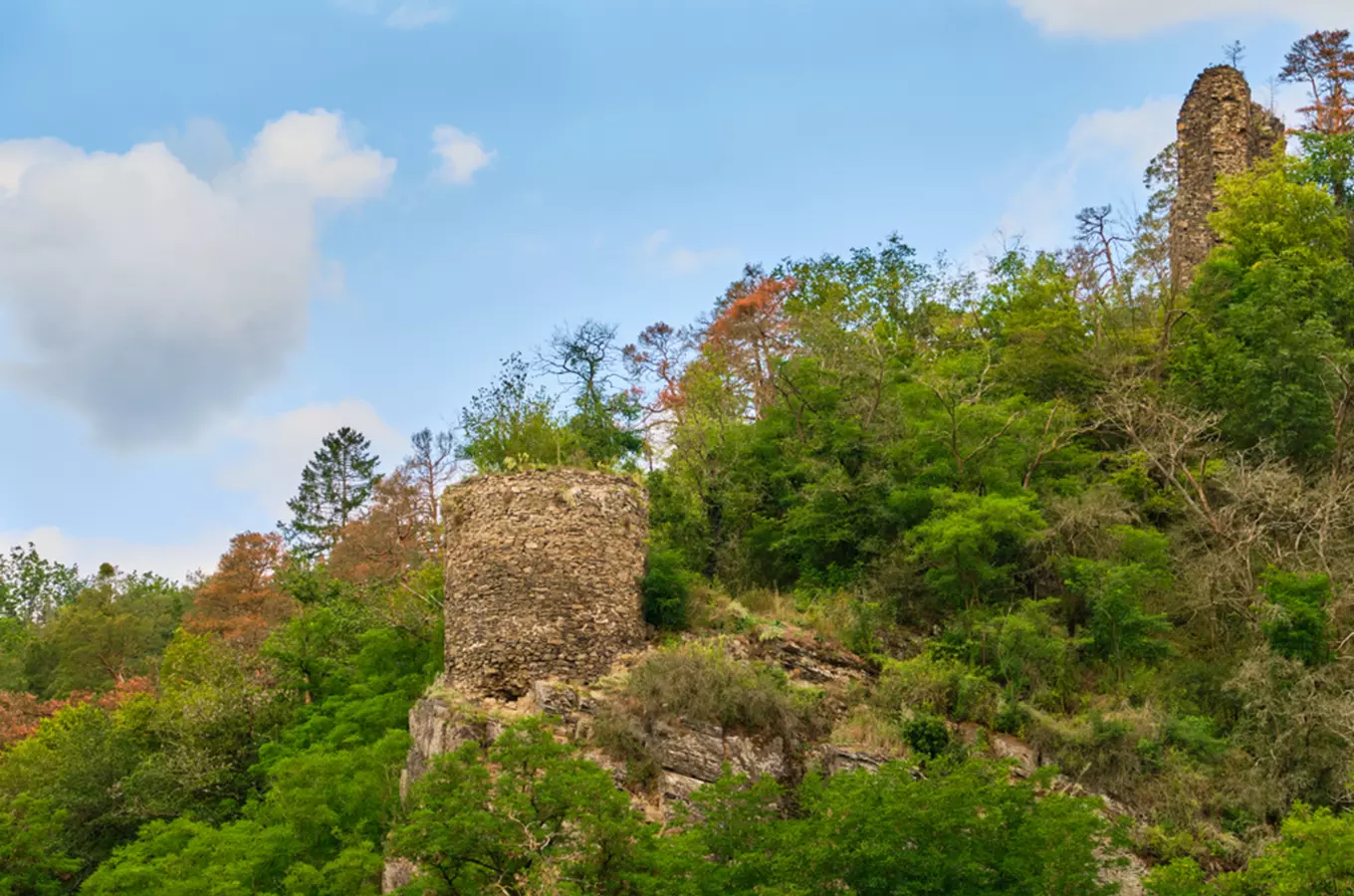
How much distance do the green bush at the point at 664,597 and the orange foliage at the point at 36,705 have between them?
50.8 ft

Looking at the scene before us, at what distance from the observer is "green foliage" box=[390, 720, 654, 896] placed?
15.9 meters

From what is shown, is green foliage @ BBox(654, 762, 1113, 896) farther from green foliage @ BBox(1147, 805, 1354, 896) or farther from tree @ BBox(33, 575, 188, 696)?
tree @ BBox(33, 575, 188, 696)

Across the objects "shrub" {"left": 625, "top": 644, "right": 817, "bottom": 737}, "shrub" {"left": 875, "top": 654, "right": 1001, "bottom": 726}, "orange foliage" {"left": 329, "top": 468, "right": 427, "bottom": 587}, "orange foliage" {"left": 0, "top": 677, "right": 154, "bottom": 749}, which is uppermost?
"orange foliage" {"left": 329, "top": 468, "right": 427, "bottom": 587}

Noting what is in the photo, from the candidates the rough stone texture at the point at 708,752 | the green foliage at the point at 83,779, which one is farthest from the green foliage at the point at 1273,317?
the green foliage at the point at 83,779

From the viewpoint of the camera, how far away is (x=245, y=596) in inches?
1610

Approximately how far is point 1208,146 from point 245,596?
29.3 m

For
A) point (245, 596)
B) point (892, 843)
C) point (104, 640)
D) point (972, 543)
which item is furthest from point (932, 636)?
point (104, 640)

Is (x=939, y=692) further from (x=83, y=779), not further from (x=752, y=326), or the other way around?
(x=752, y=326)

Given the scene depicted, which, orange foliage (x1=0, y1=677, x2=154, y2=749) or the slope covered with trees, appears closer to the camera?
the slope covered with trees

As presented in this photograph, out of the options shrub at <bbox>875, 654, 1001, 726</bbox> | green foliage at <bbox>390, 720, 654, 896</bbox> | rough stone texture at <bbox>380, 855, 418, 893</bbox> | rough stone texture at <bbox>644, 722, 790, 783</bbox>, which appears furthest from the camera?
shrub at <bbox>875, 654, 1001, 726</bbox>

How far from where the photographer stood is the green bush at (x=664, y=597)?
883 inches

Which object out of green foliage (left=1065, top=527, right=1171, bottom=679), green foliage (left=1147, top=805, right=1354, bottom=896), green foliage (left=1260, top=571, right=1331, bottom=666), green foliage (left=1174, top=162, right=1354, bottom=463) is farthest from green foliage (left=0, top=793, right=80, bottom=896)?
green foliage (left=1174, top=162, right=1354, bottom=463)

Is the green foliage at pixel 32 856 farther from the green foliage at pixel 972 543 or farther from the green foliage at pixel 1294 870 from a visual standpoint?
the green foliage at pixel 1294 870

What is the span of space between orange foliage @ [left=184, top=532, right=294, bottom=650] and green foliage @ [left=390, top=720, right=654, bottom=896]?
20680 mm
